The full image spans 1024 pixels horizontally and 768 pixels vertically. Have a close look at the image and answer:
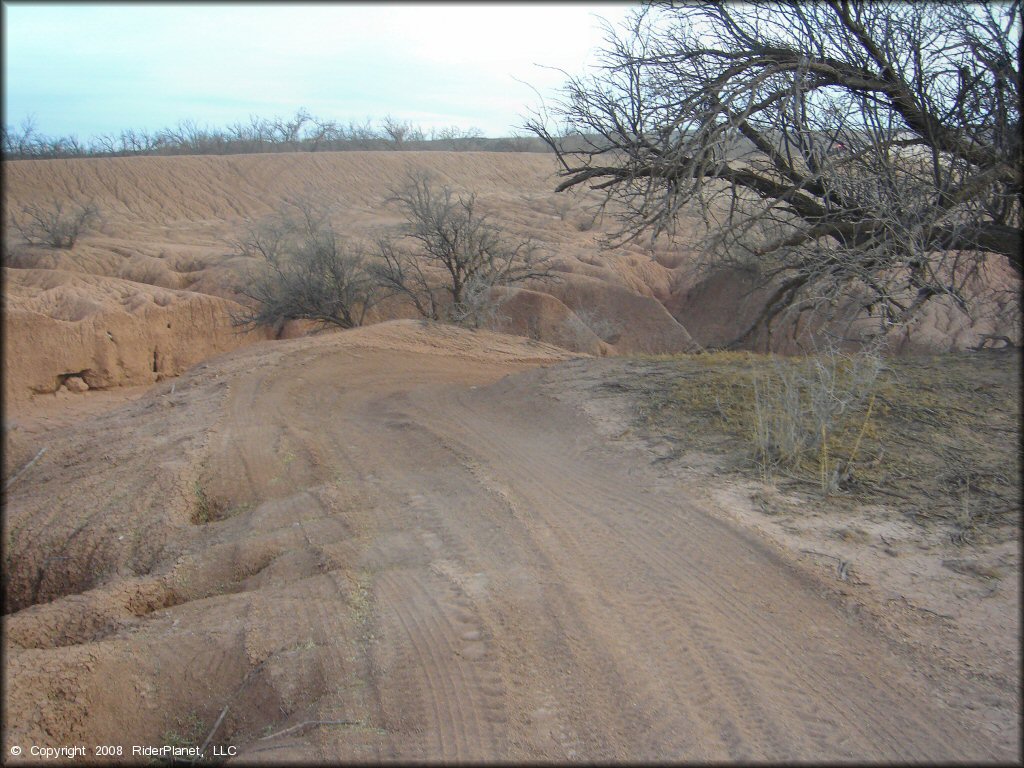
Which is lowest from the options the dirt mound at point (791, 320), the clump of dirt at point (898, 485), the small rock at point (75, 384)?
the small rock at point (75, 384)

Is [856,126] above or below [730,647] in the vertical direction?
above

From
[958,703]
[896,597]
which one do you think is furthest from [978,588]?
[958,703]

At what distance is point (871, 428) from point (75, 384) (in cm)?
1311

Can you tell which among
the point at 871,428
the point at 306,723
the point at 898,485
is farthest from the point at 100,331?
the point at 898,485

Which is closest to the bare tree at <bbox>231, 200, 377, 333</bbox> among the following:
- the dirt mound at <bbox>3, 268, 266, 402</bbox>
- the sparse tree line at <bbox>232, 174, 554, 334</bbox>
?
the sparse tree line at <bbox>232, 174, 554, 334</bbox>

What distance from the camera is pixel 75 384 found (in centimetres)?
1338

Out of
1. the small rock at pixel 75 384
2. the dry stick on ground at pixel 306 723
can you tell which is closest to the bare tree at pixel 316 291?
the small rock at pixel 75 384

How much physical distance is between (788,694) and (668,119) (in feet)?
18.7

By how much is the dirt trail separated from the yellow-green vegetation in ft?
2.93

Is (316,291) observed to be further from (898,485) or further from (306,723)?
(306,723)

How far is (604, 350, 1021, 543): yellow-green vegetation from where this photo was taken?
→ 506cm

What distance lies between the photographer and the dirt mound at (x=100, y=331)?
12.8 metres

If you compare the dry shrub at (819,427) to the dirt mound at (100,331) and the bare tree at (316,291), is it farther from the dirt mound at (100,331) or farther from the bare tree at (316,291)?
the dirt mound at (100,331)

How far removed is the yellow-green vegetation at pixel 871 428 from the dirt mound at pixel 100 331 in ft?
35.0
